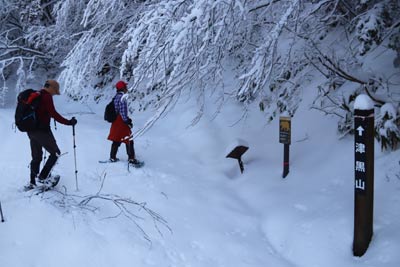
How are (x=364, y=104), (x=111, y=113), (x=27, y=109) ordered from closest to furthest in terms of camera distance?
(x=364, y=104) → (x=27, y=109) → (x=111, y=113)

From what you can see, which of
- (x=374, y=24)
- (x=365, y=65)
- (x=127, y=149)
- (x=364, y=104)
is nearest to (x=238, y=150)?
(x=127, y=149)

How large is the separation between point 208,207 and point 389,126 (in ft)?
8.72

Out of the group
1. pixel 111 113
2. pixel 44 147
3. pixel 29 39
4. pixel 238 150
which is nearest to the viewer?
pixel 44 147

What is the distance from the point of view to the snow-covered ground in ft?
14.2

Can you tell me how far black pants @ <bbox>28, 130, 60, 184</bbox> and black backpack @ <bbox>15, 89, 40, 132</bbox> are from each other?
18cm

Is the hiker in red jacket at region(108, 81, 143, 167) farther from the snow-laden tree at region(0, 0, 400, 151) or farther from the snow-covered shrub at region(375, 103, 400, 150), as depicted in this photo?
the snow-covered shrub at region(375, 103, 400, 150)

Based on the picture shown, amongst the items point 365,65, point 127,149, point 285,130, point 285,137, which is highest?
point 365,65

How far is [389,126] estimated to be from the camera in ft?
18.4

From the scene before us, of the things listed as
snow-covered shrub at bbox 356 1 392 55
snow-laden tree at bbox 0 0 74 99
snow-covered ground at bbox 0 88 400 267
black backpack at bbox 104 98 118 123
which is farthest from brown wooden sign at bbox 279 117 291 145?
snow-laden tree at bbox 0 0 74 99

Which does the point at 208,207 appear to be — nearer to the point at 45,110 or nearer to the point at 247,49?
the point at 45,110

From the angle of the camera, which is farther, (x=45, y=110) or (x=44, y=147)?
(x=44, y=147)

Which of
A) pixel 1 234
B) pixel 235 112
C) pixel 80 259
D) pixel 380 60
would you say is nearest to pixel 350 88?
pixel 380 60

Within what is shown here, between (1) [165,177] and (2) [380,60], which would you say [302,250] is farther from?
(2) [380,60]

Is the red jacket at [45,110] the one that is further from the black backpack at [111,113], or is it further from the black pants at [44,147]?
the black backpack at [111,113]
